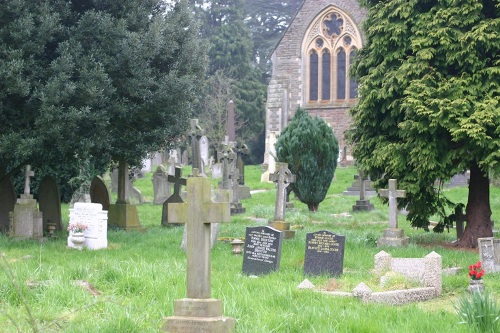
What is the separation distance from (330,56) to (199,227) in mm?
35730

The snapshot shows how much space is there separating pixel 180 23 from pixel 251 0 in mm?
50106

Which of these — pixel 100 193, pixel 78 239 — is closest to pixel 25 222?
pixel 78 239

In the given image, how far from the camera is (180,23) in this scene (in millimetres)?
17031

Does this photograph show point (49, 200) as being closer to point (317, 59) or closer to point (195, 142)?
point (195, 142)

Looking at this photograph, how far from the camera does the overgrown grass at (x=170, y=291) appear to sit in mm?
6637

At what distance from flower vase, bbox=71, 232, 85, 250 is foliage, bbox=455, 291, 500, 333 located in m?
8.22

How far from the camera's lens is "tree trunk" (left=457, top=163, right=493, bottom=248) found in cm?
1504

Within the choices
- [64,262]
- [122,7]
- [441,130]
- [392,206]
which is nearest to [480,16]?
[441,130]

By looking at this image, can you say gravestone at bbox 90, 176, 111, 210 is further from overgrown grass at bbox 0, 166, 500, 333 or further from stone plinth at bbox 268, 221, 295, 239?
stone plinth at bbox 268, 221, 295, 239

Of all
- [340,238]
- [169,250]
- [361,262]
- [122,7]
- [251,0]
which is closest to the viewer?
[340,238]

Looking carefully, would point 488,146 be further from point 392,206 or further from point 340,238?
point 340,238

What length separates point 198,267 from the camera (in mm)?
6461

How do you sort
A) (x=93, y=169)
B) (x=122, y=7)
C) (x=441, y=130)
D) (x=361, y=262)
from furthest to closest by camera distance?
(x=93, y=169) < (x=122, y=7) < (x=441, y=130) < (x=361, y=262)

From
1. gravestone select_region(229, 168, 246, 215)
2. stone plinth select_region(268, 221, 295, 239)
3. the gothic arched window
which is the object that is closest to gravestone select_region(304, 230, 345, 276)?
stone plinth select_region(268, 221, 295, 239)
